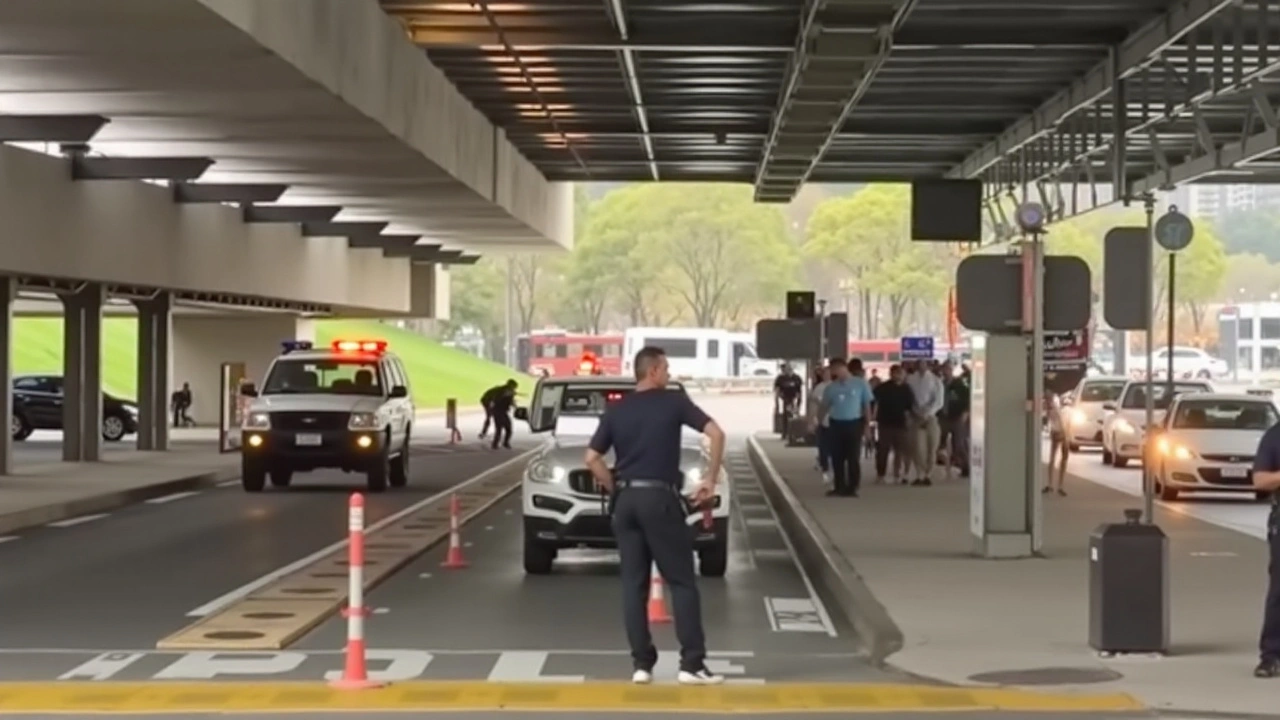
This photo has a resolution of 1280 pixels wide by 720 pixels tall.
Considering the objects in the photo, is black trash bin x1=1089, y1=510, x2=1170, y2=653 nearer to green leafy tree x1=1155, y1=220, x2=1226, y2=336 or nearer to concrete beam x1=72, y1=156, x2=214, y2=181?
concrete beam x1=72, y1=156, x2=214, y2=181

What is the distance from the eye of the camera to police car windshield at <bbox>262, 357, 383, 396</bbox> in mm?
34062

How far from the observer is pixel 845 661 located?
14539 millimetres

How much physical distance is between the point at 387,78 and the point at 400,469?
1030 cm

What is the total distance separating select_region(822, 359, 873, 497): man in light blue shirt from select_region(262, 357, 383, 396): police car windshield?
710cm

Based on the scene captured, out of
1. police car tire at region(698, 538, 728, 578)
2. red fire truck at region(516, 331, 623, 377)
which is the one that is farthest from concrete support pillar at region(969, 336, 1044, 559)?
red fire truck at region(516, 331, 623, 377)

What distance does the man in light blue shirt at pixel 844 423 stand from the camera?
30531 millimetres

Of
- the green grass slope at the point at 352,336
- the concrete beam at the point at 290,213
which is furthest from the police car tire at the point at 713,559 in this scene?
the green grass slope at the point at 352,336

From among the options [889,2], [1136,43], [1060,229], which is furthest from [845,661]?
[1060,229]

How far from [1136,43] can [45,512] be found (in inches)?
568

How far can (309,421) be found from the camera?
33.1 metres

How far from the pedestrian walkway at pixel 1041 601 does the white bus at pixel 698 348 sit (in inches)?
3333

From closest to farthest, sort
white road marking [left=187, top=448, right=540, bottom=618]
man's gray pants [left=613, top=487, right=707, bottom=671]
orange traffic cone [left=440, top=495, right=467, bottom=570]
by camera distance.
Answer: man's gray pants [left=613, top=487, right=707, bottom=671] < white road marking [left=187, top=448, right=540, bottom=618] < orange traffic cone [left=440, top=495, right=467, bottom=570]

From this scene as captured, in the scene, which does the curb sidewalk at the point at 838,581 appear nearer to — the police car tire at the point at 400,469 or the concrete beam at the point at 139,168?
the police car tire at the point at 400,469

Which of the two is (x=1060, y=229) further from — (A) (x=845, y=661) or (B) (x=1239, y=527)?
(A) (x=845, y=661)
